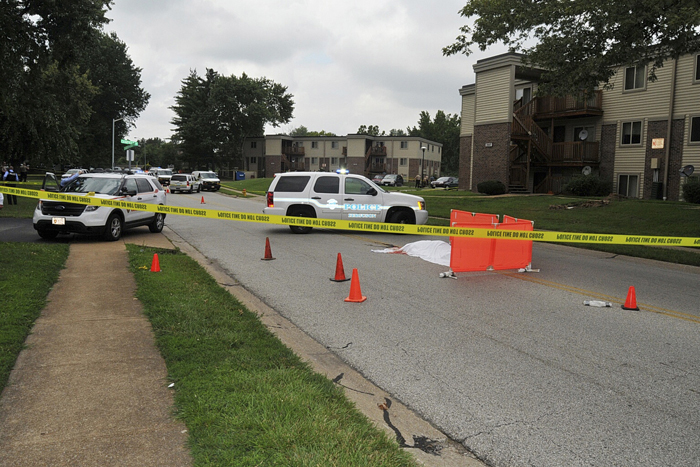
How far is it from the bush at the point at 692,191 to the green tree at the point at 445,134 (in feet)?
298

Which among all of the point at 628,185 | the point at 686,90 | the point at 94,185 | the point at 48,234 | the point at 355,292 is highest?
the point at 686,90

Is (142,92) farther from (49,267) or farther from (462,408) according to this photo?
(462,408)

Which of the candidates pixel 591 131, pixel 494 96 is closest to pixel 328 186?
pixel 494 96

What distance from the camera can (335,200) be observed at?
54.9 feet

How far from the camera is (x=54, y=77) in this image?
24.7 meters

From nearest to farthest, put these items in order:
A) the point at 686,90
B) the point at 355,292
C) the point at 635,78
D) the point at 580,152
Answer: the point at 355,292 < the point at 686,90 < the point at 635,78 < the point at 580,152

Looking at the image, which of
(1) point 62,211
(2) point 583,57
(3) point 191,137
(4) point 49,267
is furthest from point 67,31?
(3) point 191,137

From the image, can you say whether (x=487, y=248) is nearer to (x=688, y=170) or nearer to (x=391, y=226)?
(x=391, y=226)

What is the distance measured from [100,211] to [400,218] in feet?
27.6

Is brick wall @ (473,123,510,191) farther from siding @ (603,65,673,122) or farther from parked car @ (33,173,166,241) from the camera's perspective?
parked car @ (33,173,166,241)

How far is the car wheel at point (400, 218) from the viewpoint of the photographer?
16.9 m

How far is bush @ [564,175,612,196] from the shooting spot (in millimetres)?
28938

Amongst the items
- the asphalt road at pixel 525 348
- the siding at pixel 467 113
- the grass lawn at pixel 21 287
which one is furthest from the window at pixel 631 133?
the grass lawn at pixel 21 287

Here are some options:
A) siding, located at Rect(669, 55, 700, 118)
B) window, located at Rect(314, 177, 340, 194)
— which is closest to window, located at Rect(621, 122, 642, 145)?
siding, located at Rect(669, 55, 700, 118)
